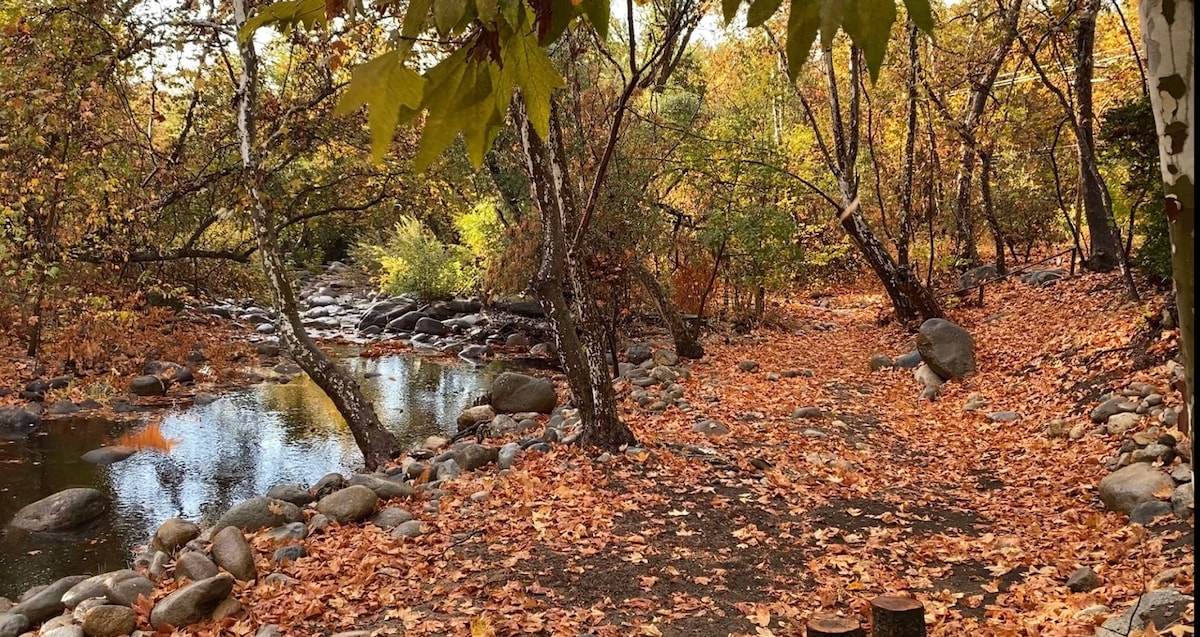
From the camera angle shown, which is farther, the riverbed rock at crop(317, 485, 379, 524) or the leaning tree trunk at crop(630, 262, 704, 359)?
the leaning tree trunk at crop(630, 262, 704, 359)

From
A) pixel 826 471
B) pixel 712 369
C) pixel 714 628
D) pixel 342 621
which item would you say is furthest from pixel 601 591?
pixel 712 369

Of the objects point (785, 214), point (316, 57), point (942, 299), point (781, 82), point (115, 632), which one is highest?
point (781, 82)

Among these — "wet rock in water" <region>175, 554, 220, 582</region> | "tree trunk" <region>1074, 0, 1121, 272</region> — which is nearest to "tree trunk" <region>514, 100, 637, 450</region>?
"wet rock in water" <region>175, 554, 220, 582</region>

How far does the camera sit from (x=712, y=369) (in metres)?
11.6

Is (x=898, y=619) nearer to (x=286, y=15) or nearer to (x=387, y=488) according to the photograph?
(x=286, y=15)

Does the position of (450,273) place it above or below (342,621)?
above

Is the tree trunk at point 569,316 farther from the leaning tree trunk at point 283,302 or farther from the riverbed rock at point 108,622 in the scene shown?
the riverbed rock at point 108,622

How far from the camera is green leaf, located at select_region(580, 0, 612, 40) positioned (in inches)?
46.6

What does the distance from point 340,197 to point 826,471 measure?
7.32 meters

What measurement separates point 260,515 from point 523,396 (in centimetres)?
405

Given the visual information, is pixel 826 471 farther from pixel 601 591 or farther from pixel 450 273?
pixel 450 273

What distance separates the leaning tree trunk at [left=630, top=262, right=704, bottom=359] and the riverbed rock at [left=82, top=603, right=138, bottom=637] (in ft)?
27.8

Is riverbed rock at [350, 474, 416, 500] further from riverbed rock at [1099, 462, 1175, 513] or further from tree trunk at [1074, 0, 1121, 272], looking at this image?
tree trunk at [1074, 0, 1121, 272]

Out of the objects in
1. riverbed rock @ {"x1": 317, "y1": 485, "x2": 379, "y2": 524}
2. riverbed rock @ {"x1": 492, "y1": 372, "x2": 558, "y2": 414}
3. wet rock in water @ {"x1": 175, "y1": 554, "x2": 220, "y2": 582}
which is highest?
riverbed rock @ {"x1": 492, "y1": 372, "x2": 558, "y2": 414}
